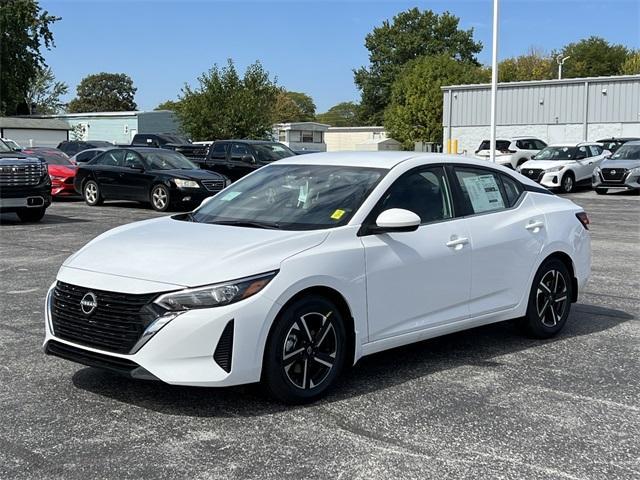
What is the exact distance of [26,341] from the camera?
6.30m

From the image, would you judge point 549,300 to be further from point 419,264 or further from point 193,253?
point 193,253

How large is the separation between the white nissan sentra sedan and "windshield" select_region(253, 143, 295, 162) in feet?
52.5

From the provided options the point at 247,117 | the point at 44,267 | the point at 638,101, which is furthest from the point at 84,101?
the point at 44,267

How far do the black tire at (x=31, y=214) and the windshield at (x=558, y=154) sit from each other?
18.0 metres

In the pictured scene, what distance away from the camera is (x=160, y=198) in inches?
754

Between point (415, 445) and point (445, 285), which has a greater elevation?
point (445, 285)

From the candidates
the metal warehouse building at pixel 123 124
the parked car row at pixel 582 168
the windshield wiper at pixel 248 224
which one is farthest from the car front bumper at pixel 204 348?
the metal warehouse building at pixel 123 124

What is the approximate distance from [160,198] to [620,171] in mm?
14895

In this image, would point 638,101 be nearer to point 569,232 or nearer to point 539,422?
point 569,232

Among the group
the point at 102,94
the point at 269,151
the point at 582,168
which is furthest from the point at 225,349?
the point at 102,94

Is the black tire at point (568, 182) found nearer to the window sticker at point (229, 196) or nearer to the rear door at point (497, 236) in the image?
the rear door at point (497, 236)

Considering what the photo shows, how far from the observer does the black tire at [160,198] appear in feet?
62.2

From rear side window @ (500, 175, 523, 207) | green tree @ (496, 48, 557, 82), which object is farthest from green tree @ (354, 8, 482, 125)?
rear side window @ (500, 175, 523, 207)

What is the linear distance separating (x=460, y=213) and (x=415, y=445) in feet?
7.26
